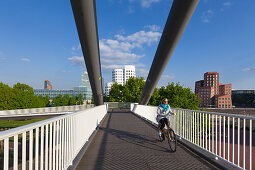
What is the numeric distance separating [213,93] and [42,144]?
15599cm

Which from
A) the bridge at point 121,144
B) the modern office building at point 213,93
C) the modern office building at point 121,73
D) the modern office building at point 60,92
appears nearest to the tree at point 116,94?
the bridge at point 121,144

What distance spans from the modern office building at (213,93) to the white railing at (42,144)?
118487mm

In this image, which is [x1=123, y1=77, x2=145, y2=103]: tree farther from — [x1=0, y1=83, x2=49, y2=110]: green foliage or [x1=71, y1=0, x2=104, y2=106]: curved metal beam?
[x1=71, y1=0, x2=104, y2=106]: curved metal beam

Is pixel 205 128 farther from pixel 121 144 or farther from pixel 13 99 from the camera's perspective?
pixel 13 99

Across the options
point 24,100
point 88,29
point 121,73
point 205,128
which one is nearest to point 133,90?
point 24,100

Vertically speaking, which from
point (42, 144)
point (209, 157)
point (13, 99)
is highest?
point (42, 144)

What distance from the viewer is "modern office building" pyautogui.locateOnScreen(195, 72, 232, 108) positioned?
12469 cm

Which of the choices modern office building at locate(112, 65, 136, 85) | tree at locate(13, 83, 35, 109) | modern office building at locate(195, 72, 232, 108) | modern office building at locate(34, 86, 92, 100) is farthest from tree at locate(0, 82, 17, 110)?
modern office building at locate(112, 65, 136, 85)

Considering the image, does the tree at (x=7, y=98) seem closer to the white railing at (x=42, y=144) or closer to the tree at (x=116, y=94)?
the tree at (x=116, y=94)

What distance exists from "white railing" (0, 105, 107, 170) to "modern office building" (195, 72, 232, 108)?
11849 centimetres

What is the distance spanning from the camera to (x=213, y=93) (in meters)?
140

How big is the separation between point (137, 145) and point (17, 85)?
66682mm

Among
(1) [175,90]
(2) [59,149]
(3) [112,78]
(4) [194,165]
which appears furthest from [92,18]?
(3) [112,78]

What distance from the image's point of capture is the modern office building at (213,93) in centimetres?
12469
